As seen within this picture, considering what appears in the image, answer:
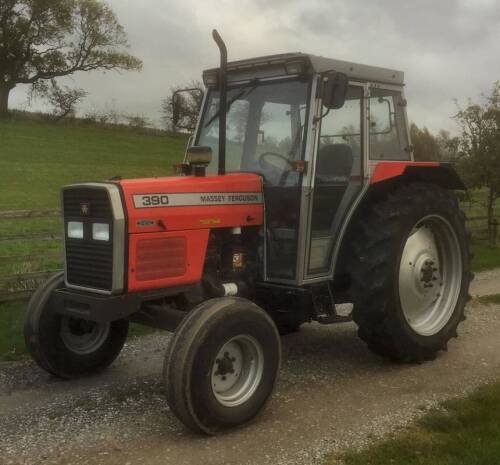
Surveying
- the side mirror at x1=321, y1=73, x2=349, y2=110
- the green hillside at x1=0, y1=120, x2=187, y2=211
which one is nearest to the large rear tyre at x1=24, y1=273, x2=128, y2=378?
the side mirror at x1=321, y1=73, x2=349, y2=110

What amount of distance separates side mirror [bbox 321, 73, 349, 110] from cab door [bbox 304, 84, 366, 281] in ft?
1.08

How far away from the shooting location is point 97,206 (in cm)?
456

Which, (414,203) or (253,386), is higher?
(414,203)

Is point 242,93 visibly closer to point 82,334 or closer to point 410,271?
point 410,271

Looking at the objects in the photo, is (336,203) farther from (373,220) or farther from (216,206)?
(216,206)

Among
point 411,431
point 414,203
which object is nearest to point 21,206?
point 414,203

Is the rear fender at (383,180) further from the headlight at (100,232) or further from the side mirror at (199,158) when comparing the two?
the headlight at (100,232)

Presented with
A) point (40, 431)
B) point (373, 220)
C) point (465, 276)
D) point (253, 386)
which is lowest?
point (40, 431)

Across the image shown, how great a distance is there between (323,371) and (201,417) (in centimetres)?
174

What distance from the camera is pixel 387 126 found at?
5914 millimetres

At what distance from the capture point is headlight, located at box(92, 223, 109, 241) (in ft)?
14.8

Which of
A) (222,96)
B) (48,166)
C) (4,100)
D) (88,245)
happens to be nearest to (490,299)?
(222,96)

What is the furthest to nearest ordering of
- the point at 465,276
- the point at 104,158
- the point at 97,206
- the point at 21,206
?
1. the point at 104,158
2. the point at 21,206
3. the point at 465,276
4. the point at 97,206

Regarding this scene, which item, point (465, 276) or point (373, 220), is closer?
point (373, 220)
